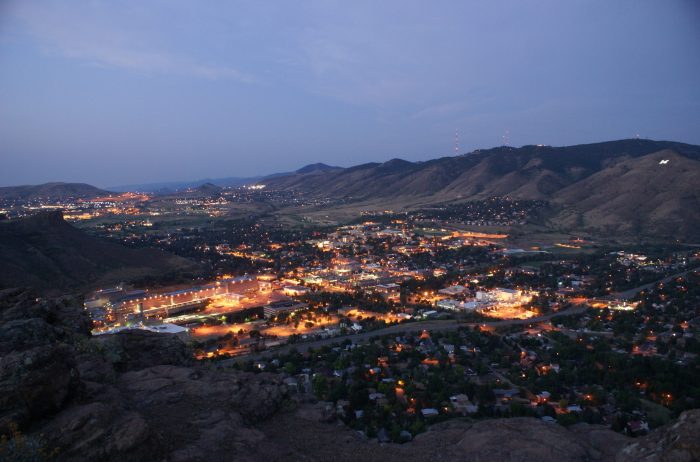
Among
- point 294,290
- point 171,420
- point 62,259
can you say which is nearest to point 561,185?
point 294,290

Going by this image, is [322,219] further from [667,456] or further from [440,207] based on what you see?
[667,456]

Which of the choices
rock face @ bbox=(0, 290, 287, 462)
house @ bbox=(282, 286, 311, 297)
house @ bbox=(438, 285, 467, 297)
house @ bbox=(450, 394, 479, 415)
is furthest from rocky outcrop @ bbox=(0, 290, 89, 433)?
house @ bbox=(438, 285, 467, 297)

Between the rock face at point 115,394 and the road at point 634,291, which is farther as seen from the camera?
the road at point 634,291

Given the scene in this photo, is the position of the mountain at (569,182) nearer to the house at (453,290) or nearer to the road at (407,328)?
the house at (453,290)

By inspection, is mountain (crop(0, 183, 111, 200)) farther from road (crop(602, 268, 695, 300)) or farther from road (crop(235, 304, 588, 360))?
road (crop(602, 268, 695, 300))

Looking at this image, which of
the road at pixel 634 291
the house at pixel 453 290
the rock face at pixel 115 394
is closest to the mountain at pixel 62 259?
the house at pixel 453 290

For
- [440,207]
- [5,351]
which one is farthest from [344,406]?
[440,207]

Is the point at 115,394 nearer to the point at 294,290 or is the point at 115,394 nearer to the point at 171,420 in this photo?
the point at 171,420
